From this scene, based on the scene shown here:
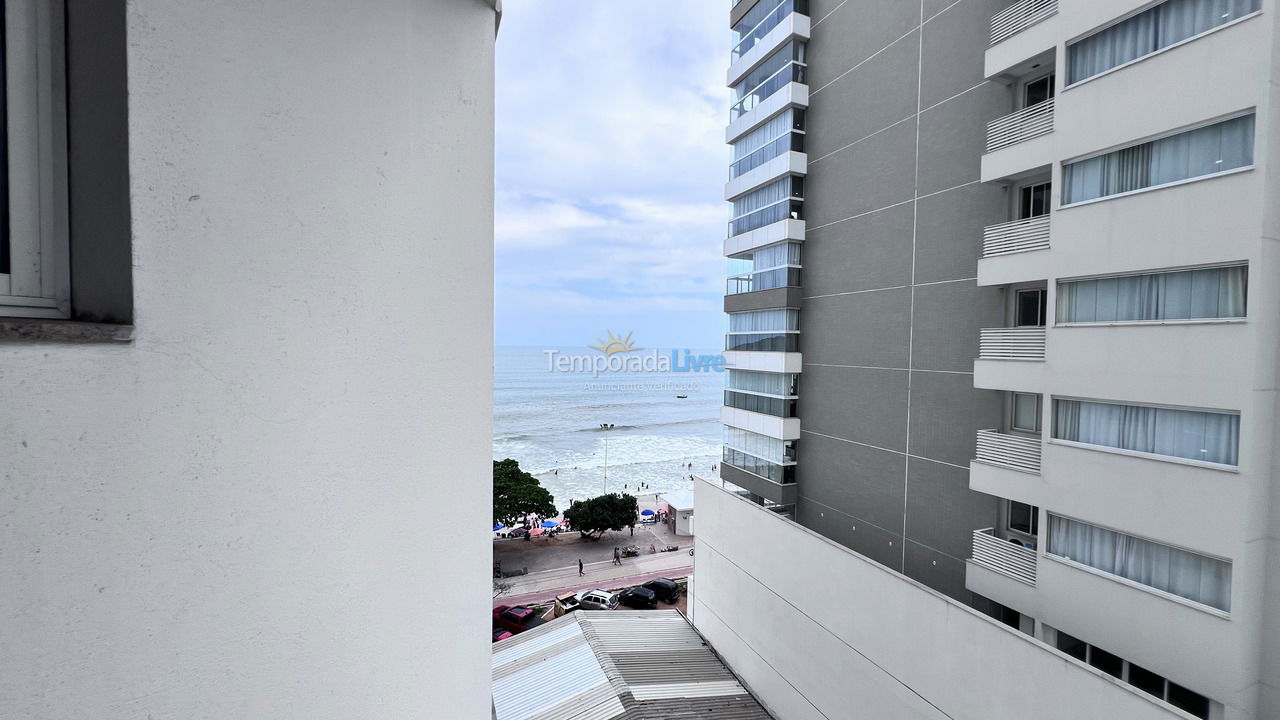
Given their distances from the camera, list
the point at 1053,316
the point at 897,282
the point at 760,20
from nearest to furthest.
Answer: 1. the point at 1053,316
2. the point at 897,282
3. the point at 760,20

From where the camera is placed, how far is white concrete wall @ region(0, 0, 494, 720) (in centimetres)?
102

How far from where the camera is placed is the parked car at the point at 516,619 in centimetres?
2175

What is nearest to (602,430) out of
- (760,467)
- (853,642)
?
→ (760,467)

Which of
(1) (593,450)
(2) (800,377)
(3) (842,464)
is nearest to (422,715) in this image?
(3) (842,464)

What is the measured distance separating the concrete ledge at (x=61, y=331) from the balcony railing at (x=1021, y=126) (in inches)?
456

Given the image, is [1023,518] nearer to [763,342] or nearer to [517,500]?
[763,342]

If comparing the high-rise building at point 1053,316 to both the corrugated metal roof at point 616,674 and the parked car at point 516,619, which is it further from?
the parked car at point 516,619

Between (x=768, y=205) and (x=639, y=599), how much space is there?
1689 centimetres

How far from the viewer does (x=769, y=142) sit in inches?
679

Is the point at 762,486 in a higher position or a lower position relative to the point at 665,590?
higher

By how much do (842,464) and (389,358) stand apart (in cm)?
1478

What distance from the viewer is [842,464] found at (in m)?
14.9

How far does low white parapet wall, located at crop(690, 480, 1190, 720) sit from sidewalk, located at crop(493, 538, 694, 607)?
10.2 meters

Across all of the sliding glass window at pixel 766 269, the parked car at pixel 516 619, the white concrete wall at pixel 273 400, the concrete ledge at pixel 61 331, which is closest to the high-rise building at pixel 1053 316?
the sliding glass window at pixel 766 269
